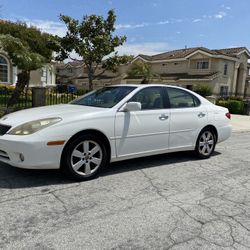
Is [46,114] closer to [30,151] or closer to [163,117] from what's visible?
[30,151]

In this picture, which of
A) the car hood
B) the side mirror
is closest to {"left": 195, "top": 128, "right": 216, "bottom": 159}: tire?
the side mirror

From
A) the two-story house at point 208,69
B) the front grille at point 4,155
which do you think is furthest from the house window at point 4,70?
the front grille at point 4,155

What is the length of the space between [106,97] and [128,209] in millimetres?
2347

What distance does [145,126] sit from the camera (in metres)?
4.96

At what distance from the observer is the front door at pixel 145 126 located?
4723mm

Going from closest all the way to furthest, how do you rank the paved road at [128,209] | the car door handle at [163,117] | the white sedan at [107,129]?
1. the paved road at [128,209]
2. the white sedan at [107,129]
3. the car door handle at [163,117]

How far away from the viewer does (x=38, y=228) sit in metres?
3.01

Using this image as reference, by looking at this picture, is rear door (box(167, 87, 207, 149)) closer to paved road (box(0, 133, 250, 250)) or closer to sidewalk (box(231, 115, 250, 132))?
paved road (box(0, 133, 250, 250))

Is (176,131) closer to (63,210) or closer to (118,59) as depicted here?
(63,210)

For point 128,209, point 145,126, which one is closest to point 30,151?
point 128,209

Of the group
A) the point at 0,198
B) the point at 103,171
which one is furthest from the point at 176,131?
the point at 0,198

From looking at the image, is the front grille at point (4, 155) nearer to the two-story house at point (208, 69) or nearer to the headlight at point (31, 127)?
the headlight at point (31, 127)

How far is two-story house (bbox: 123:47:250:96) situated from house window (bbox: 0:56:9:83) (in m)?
16.2

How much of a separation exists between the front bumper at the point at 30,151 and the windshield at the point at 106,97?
1.27 metres
